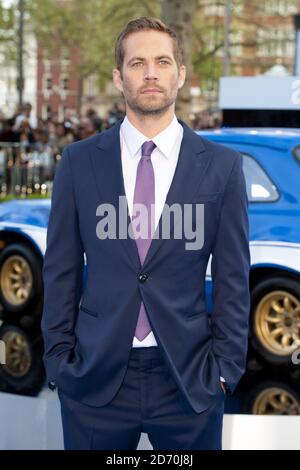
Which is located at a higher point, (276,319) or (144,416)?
(144,416)

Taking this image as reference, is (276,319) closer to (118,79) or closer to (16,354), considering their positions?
(16,354)

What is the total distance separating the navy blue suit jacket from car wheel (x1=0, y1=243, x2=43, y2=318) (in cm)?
539

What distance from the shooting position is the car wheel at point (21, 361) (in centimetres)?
652

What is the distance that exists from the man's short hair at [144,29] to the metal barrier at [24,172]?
12.7 metres

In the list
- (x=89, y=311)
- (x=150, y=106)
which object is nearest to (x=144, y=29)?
(x=150, y=106)

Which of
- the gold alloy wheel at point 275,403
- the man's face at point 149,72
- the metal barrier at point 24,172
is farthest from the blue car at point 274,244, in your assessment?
the metal barrier at point 24,172

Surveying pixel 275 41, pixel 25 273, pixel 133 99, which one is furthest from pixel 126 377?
pixel 275 41

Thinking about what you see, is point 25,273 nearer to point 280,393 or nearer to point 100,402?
point 280,393

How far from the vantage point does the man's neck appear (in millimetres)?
3108

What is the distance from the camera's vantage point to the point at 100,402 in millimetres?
2986

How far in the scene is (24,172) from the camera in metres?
16.2

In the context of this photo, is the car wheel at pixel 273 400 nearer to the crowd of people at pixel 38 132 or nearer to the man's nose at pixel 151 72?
the man's nose at pixel 151 72

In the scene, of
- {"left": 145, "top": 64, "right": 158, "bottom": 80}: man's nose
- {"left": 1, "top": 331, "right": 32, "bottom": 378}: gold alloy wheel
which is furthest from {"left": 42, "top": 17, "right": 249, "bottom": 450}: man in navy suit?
{"left": 1, "top": 331, "right": 32, "bottom": 378}: gold alloy wheel

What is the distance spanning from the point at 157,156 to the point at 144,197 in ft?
0.51
